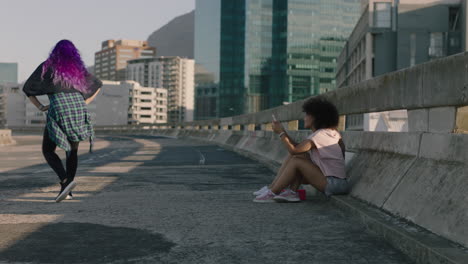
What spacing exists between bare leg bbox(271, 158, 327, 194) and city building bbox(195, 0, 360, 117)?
130 m

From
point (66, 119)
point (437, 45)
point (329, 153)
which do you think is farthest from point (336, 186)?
point (437, 45)

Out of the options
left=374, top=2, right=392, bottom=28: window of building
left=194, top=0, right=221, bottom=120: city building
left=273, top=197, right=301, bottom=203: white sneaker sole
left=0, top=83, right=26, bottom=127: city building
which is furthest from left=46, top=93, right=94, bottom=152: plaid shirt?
left=0, top=83, right=26, bottom=127: city building

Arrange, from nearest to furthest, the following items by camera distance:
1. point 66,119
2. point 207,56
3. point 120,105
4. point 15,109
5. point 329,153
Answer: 1. point 329,153
2. point 66,119
3. point 207,56
4. point 120,105
5. point 15,109

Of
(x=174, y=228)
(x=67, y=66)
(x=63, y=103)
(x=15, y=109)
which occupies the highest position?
(x=15, y=109)

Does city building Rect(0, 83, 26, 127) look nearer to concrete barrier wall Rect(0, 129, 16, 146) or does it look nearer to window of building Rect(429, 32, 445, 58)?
window of building Rect(429, 32, 445, 58)

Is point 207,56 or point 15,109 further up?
point 207,56

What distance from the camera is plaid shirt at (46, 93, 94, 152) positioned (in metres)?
6.40

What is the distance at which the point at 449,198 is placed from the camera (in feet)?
11.6

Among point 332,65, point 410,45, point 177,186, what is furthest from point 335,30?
point 177,186

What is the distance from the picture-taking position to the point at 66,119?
6.44 metres

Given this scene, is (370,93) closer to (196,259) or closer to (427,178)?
(427,178)

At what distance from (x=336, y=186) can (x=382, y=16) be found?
223ft

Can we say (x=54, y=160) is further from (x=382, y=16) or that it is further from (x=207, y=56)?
(x=207, y=56)

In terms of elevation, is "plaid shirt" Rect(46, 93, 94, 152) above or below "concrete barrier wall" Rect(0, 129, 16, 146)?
above
